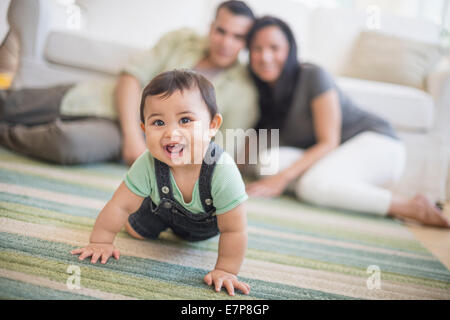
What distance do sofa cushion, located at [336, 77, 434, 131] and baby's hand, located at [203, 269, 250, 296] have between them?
117 cm

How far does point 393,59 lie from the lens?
1768 millimetres

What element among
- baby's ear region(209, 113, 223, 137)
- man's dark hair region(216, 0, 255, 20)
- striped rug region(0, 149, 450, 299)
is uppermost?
man's dark hair region(216, 0, 255, 20)

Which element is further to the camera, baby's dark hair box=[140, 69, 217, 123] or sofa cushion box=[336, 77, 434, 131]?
sofa cushion box=[336, 77, 434, 131]

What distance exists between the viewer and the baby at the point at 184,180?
1.82 ft

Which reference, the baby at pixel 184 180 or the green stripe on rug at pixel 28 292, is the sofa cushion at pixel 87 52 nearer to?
the baby at pixel 184 180

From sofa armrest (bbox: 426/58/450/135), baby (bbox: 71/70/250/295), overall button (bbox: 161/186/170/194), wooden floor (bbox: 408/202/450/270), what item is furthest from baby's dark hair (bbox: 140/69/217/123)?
sofa armrest (bbox: 426/58/450/135)

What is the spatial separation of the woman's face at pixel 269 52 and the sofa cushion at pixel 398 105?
406 millimetres

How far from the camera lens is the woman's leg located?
114 cm

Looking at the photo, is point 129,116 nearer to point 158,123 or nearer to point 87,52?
point 87,52

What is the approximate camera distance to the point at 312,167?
4.07 ft

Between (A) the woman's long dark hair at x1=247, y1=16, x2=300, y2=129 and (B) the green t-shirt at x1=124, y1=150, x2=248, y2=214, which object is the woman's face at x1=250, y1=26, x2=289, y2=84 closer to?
(A) the woman's long dark hair at x1=247, y1=16, x2=300, y2=129

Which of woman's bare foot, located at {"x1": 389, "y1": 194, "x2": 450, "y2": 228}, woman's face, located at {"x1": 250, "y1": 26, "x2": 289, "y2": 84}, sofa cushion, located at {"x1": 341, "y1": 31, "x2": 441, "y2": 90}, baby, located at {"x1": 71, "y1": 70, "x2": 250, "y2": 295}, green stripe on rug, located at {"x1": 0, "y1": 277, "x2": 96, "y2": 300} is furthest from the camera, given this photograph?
sofa cushion, located at {"x1": 341, "y1": 31, "x2": 441, "y2": 90}
